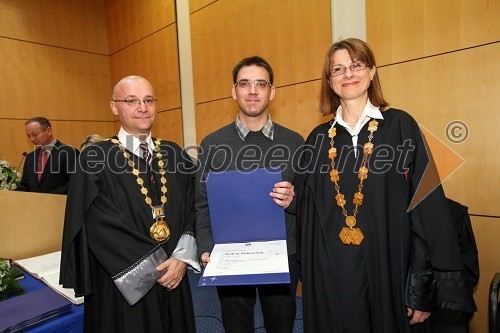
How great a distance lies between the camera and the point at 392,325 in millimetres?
1386

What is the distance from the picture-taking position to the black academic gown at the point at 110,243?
160 centimetres

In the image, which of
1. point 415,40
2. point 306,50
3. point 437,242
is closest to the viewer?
point 437,242

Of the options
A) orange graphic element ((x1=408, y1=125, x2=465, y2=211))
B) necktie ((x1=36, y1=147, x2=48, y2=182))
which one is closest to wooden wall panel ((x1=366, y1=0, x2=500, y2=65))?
orange graphic element ((x1=408, y1=125, x2=465, y2=211))

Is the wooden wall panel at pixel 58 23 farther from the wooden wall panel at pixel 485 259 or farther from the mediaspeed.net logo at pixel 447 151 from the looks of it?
the wooden wall panel at pixel 485 259

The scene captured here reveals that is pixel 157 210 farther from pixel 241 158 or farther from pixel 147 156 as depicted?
pixel 241 158

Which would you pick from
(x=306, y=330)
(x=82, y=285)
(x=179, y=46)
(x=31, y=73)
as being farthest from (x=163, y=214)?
(x=31, y=73)

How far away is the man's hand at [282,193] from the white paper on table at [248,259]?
203mm

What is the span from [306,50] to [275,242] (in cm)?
255

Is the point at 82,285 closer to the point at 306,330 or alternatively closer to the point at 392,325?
the point at 306,330

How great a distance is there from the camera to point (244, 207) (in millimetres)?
1652

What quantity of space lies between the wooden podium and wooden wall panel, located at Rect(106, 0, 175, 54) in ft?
12.4

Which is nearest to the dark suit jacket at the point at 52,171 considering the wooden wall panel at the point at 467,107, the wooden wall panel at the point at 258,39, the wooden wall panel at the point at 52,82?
the wooden wall panel at the point at 52,82

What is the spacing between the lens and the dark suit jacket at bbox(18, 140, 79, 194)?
4426 mm

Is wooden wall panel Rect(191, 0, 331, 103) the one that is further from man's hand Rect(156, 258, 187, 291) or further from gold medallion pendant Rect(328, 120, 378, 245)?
man's hand Rect(156, 258, 187, 291)
